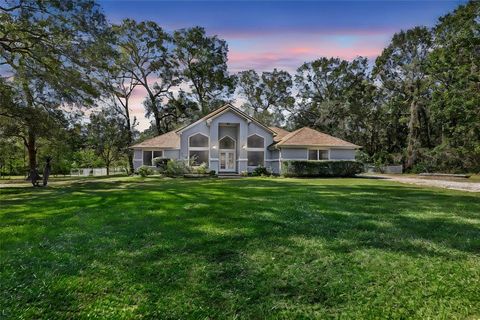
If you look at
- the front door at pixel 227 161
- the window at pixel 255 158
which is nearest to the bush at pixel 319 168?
the window at pixel 255 158

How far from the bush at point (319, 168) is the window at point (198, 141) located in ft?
27.9

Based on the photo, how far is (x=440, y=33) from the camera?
1314 inches

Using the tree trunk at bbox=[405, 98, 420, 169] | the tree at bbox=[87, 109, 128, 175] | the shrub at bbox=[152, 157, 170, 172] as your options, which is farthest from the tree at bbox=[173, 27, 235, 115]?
the tree trunk at bbox=[405, 98, 420, 169]

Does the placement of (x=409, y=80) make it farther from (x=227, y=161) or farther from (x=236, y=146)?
(x=227, y=161)

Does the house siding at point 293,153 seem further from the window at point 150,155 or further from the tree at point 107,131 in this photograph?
the tree at point 107,131

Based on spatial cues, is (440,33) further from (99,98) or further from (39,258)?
(39,258)

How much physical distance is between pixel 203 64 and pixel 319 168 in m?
28.3

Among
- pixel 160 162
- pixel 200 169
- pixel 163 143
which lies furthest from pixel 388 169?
pixel 160 162

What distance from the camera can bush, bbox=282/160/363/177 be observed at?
29.1m

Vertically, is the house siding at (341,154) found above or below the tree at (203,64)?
below

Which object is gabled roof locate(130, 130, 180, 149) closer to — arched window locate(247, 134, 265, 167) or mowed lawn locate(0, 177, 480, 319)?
arched window locate(247, 134, 265, 167)

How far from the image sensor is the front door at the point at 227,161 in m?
34.6

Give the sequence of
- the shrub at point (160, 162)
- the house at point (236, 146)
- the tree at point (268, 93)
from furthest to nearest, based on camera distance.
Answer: the tree at point (268, 93), the house at point (236, 146), the shrub at point (160, 162)

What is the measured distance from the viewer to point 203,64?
49875 millimetres
